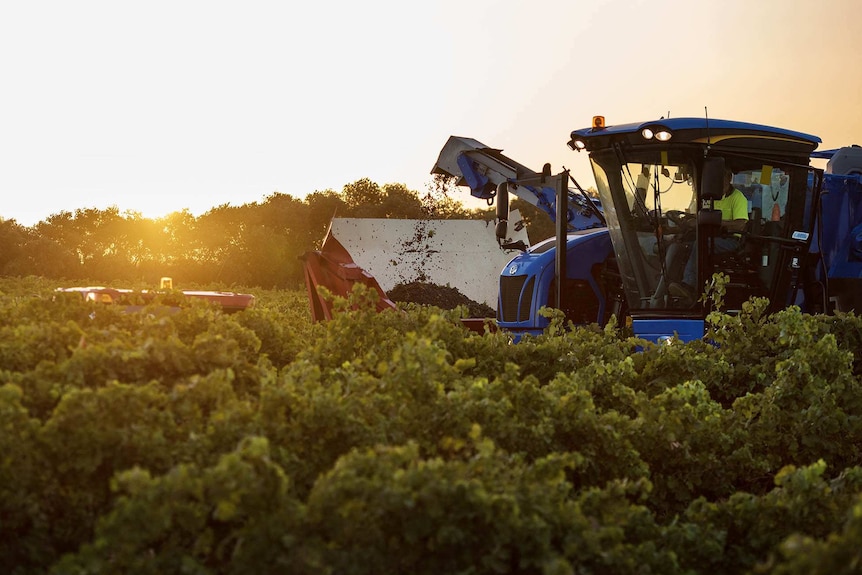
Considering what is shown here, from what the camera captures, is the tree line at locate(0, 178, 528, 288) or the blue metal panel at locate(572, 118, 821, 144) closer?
the blue metal panel at locate(572, 118, 821, 144)

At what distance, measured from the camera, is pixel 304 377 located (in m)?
4.12

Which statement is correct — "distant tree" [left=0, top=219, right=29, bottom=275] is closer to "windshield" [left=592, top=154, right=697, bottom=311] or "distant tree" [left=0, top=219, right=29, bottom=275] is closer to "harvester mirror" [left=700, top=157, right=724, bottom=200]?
"windshield" [left=592, top=154, right=697, bottom=311]

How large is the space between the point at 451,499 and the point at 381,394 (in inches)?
39.2

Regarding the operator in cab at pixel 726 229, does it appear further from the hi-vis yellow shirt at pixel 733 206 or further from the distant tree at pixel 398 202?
the distant tree at pixel 398 202

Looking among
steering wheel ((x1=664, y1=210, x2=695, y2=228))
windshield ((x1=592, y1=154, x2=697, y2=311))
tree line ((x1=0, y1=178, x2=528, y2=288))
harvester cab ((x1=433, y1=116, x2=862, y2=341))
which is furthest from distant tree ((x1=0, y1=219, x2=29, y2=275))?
steering wheel ((x1=664, y1=210, x2=695, y2=228))

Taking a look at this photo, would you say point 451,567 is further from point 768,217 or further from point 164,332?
point 768,217

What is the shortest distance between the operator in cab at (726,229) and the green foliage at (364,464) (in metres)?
3.47

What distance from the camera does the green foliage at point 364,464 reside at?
2986mm

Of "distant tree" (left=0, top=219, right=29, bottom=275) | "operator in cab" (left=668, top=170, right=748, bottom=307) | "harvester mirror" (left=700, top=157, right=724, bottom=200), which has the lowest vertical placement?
"distant tree" (left=0, top=219, right=29, bottom=275)

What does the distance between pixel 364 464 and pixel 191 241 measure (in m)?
30.3

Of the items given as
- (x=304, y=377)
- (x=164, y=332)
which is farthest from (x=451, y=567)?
(x=164, y=332)

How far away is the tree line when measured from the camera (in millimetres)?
29656

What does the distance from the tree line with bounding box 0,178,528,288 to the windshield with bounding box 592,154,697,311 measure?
50.5 ft

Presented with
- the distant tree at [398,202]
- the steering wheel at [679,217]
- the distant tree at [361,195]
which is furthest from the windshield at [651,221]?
the distant tree at [361,195]
